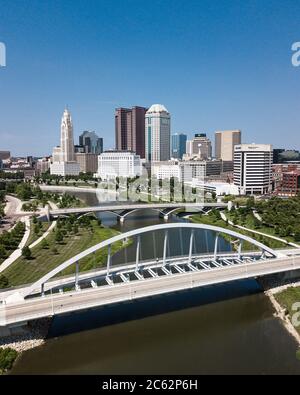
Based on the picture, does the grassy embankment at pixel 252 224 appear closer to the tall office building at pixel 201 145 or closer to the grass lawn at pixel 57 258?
the grass lawn at pixel 57 258

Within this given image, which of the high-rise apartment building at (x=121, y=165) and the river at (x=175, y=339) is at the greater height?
the high-rise apartment building at (x=121, y=165)

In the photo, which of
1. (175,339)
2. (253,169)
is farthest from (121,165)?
(175,339)

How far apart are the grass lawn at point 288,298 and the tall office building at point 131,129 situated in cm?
12878

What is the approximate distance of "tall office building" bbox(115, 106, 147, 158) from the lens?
148 metres

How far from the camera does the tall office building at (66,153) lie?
11825 centimetres

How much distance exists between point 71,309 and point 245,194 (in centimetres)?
5811

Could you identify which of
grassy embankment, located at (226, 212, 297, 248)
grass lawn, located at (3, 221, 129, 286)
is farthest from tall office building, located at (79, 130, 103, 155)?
grass lawn, located at (3, 221, 129, 286)

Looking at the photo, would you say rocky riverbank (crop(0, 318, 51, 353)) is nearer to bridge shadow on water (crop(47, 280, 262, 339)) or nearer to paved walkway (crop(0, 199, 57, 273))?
bridge shadow on water (crop(47, 280, 262, 339))

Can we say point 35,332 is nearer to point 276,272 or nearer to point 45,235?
point 276,272

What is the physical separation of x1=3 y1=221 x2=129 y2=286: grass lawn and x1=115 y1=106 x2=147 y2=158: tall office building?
372 feet

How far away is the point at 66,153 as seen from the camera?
402 ft

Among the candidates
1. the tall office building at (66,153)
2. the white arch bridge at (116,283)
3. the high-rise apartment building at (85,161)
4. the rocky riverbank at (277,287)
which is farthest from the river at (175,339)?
the high-rise apartment building at (85,161)

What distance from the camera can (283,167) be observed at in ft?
288
